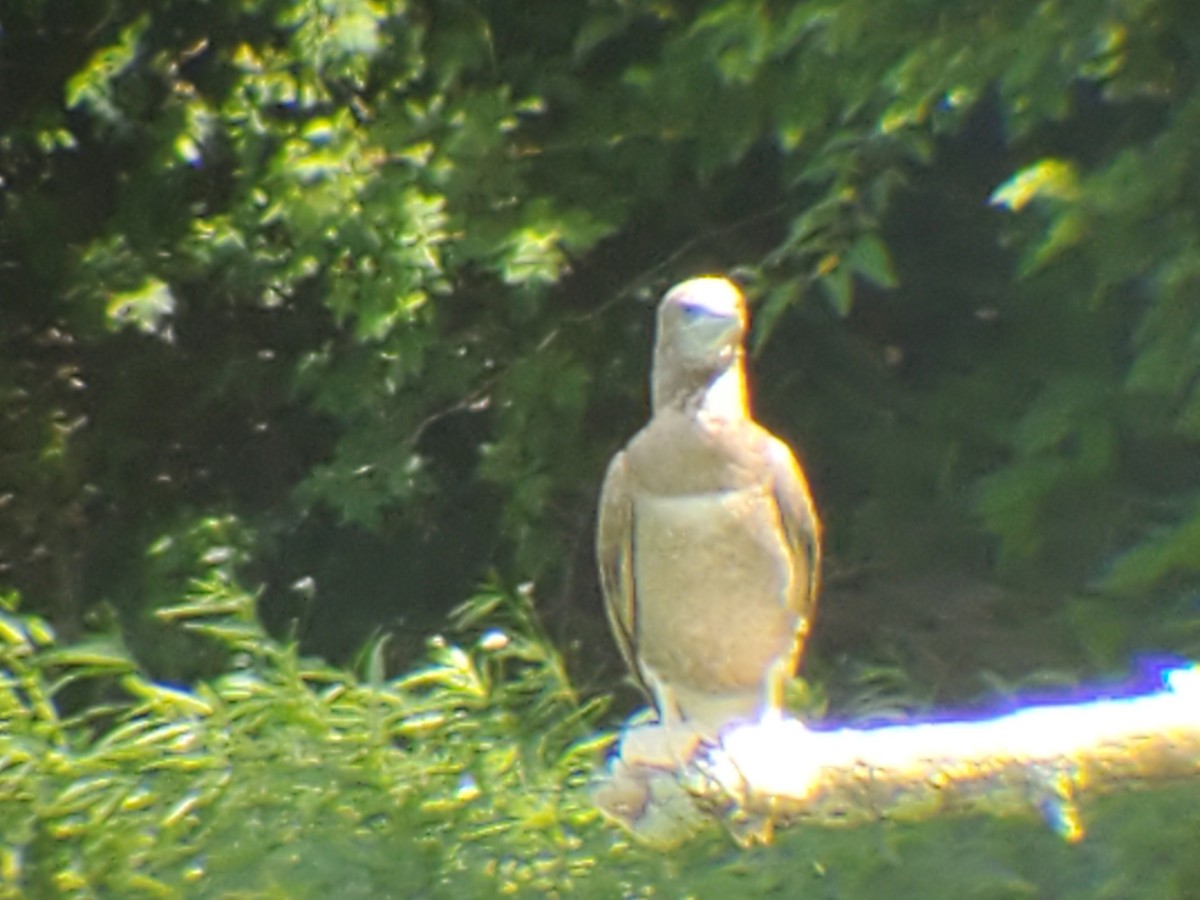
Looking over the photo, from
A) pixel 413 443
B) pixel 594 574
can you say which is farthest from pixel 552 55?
pixel 594 574

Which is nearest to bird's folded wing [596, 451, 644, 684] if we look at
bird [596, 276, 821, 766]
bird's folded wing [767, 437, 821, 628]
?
bird [596, 276, 821, 766]

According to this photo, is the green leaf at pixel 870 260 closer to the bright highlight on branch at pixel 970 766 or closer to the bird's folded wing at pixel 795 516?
the bird's folded wing at pixel 795 516

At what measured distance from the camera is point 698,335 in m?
1.87

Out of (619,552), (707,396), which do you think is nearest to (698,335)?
(707,396)

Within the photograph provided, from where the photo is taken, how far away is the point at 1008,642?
3.53 m

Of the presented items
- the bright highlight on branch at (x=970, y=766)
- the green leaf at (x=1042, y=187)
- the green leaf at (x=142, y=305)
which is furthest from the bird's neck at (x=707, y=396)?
the green leaf at (x=142, y=305)

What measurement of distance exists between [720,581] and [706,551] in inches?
1.5

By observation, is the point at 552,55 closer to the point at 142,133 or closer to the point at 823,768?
the point at 142,133

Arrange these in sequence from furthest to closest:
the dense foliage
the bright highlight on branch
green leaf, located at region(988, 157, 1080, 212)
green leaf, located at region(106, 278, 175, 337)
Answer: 1. green leaf, located at region(106, 278, 175, 337)
2. the dense foliage
3. green leaf, located at region(988, 157, 1080, 212)
4. the bright highlight on branch

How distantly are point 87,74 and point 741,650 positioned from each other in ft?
6.93

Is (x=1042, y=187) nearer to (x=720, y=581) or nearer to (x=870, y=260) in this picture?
(x=870, y=260)

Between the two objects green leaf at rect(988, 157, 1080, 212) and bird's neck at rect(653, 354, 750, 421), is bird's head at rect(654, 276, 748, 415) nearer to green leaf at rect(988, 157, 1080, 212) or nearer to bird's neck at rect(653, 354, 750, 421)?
bird's neck at rect(653, 354, 750, 421)

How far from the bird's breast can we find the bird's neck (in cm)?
11

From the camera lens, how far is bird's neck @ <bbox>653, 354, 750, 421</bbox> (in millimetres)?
1951
